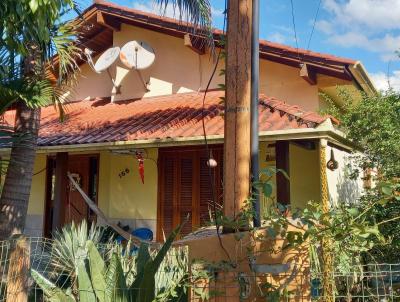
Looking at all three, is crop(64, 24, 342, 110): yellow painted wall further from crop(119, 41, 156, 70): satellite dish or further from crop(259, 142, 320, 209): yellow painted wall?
crop(259, 142, 320, 209): yellow painted wall

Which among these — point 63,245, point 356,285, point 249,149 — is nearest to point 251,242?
point 249,149

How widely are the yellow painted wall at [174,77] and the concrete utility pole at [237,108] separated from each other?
211 inches

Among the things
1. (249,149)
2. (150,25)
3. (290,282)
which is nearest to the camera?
(290,282)

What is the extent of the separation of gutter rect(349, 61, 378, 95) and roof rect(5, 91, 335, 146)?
1201mm

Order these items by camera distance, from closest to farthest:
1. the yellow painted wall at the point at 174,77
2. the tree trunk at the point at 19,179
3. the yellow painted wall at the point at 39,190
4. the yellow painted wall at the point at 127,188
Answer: the tree trunk at the point at 19,179, the yellow painted wall at the point at 174,77, the yellow painted wall at the point at 127,188, the yellow painted wall at the point at 39,190

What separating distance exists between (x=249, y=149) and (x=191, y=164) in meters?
6.23

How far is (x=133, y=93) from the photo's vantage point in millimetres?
11008

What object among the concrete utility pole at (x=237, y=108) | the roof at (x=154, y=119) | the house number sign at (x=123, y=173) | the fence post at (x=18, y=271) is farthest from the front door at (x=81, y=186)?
the concrete utility pole at (x=237, y=108)

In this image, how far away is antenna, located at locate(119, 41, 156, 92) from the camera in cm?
1006

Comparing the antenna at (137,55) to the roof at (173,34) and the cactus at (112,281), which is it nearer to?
the roof at (173,34)

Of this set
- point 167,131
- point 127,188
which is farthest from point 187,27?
point 127,188

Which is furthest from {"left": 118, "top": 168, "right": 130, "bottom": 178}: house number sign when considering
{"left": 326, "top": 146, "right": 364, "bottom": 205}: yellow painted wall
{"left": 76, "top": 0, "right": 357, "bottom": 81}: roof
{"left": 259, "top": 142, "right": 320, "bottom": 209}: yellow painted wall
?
{"left": 326, "top": 146, "right": 364, "bottom": 205}: yellow painted wall

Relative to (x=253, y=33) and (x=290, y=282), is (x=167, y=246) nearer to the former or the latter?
(x=290, y=282)

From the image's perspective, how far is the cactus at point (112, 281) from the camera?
327 cm
